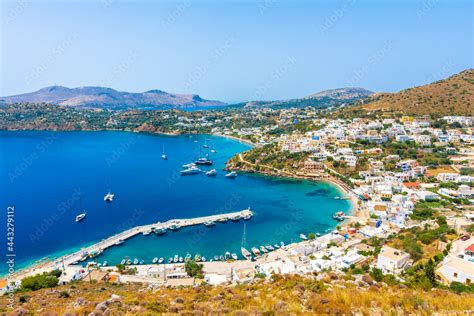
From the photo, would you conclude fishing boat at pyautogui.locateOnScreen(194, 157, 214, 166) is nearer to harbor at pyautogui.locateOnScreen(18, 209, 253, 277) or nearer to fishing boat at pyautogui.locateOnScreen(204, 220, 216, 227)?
harbor at pyautogui.locateOnScreen(18, 209, 253, 277)

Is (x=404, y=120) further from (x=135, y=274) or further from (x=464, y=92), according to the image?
(x=135, y=274)

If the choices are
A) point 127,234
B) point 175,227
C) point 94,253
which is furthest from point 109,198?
point 94,253

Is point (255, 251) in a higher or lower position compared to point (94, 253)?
lower

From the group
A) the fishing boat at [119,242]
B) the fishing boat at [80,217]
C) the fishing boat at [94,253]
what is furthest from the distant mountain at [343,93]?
the fishing boat at [94,253]

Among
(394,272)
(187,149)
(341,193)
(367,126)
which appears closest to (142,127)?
(187,149)

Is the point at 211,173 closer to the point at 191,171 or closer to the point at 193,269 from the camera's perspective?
the point at 191,171

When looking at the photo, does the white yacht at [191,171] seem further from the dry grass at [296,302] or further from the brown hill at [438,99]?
the brown hill at [438,99]
